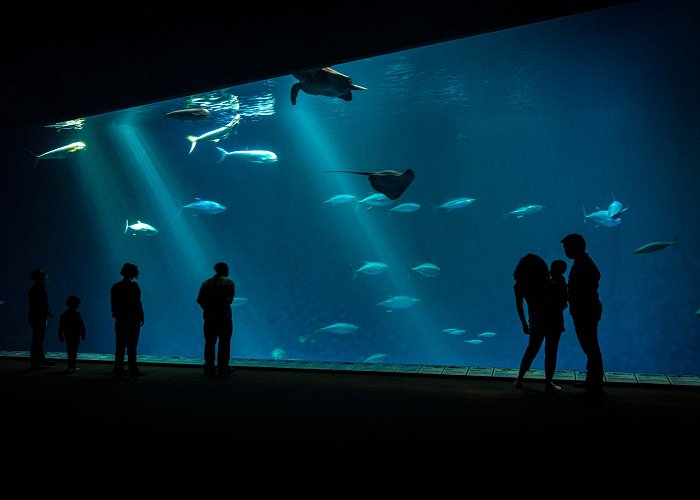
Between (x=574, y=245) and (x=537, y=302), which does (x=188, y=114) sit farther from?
(x=574, y=245)

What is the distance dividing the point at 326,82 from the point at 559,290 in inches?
191

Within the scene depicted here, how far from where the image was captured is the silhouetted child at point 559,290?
6184 millimetres

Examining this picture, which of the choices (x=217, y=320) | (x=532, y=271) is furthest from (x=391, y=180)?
(x=217, y=320)

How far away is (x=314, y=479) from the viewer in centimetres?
320

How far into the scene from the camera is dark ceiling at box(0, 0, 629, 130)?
4516 mm

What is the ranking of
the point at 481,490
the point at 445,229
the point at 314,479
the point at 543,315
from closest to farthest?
the point at 481,490
the point at 314,479
the point at 543,315
the point at 445,229

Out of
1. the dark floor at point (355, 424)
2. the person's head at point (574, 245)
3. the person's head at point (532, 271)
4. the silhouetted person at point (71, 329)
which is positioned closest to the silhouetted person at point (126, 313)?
the dark floor at point (355, 424)

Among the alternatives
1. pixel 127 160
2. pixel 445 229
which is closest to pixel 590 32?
pixel 127 160

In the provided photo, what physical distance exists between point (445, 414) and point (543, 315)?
2150 mm

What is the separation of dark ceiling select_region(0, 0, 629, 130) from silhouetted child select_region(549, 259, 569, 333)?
323 centimetres

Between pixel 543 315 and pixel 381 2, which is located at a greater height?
pixel 381 2

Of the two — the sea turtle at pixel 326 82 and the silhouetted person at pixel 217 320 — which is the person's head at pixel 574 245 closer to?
the sea turtle at pixel 326 82

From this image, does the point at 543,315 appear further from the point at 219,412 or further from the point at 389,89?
the point at 389,89

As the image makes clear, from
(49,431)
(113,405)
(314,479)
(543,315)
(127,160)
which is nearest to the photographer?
(314,479)
